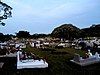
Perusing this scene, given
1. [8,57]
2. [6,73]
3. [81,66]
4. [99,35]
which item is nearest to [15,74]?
[6,73]

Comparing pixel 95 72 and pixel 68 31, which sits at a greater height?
pixel 68 31

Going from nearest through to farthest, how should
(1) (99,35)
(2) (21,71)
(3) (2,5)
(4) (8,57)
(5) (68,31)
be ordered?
(2) (21,71)
(4) (8,57)
(3) (2,5)
(5) (68,31)
(1) (99,35)

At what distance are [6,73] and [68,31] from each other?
189 ft

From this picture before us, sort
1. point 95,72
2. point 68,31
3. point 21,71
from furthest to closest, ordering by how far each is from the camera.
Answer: point 68,31 → point 21,71 → point 95,72

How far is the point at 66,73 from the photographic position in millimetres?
12875

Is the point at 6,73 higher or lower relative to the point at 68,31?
lower

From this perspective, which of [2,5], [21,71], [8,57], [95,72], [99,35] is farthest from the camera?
[99,35]

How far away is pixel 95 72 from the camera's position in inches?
497

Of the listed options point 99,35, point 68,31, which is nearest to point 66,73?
point 68,31

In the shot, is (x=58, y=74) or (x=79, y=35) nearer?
(x=58, y=74)

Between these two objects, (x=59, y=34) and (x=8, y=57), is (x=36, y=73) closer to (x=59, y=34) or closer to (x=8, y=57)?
(x=8, y=57)

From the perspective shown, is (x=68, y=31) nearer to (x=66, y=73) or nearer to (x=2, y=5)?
(x=2, y=5)

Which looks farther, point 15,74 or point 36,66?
point 36,66

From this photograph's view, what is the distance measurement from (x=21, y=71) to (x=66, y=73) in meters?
3.42
